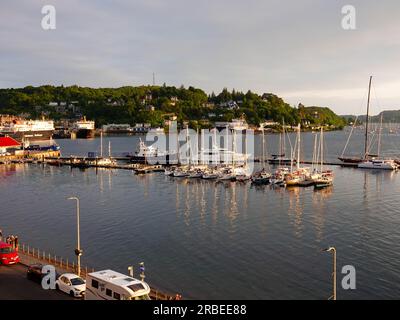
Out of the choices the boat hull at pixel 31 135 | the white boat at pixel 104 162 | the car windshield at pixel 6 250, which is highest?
the boat hull at pixel 31 135

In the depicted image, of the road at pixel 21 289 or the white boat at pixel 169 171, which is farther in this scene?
the white boat at pixel 169 171

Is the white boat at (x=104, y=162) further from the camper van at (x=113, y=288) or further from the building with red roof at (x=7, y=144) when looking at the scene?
the camper van at (x=113, y=288)

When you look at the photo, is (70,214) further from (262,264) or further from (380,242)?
(380,242)

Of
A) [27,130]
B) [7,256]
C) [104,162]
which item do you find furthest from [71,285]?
[27,130]

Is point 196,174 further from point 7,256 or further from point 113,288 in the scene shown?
point 113,288

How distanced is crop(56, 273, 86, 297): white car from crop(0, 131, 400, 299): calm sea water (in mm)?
7023

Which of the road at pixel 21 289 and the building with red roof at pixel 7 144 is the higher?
the building with red roof at pixel 7 144

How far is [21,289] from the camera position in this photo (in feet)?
72.5

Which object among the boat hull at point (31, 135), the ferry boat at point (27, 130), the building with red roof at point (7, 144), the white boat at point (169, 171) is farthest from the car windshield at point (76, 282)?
the ferry boat at point (27, 130)

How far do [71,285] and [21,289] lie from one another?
8.80ft

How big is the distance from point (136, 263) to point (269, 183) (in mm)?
39859

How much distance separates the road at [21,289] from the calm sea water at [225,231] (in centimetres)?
793

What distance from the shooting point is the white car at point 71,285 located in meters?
21.5
